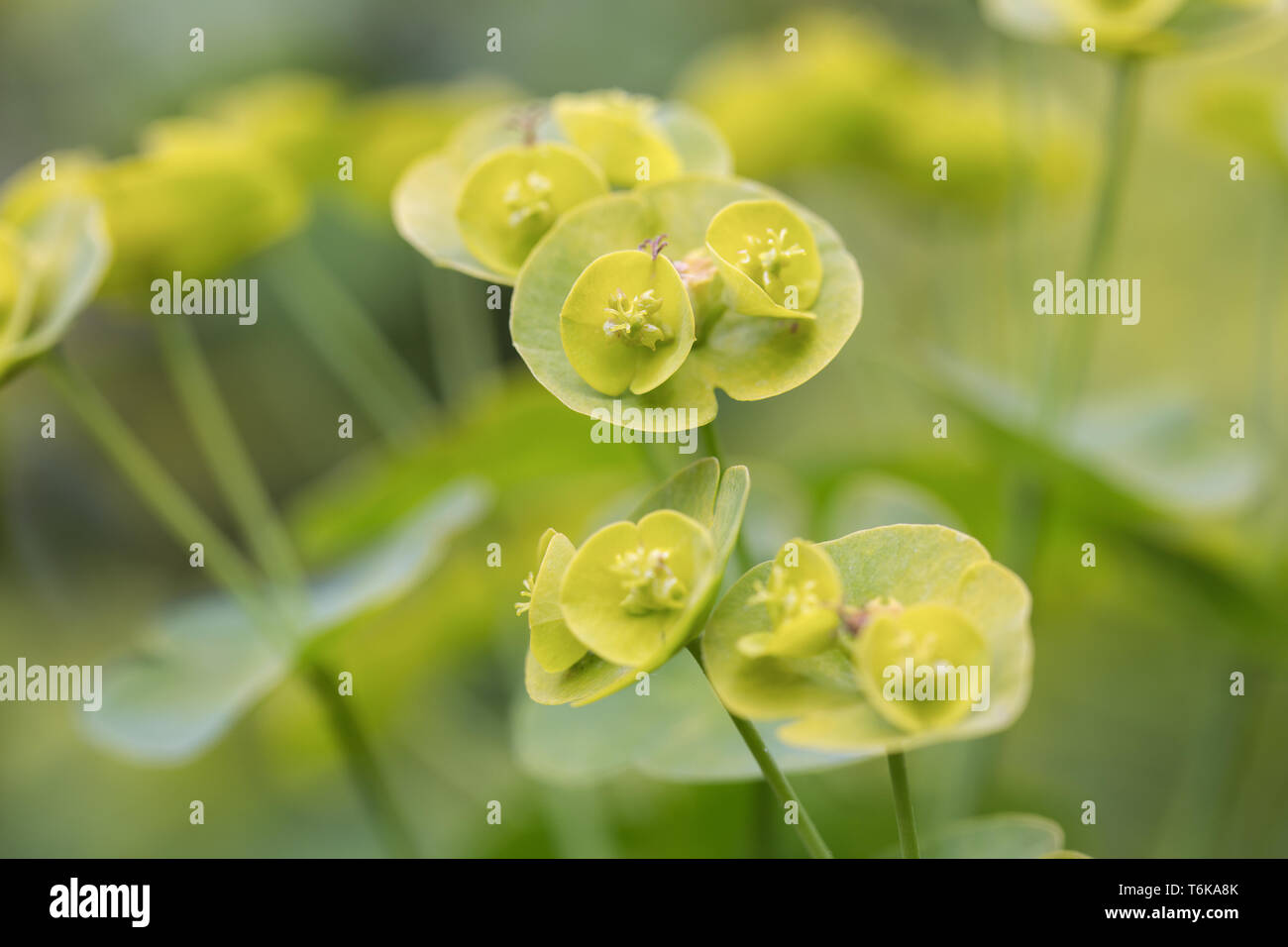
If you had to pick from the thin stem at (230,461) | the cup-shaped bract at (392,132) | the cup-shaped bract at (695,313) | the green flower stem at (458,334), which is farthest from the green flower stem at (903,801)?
the green flower stem at (458,334)

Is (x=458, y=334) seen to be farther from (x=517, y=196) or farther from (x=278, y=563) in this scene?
(x=517, y=196)

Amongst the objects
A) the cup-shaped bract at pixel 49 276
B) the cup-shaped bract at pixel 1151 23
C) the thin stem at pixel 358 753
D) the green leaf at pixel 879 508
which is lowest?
the thin stem at pixel 358 753

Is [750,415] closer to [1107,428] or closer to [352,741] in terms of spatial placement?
[1107,428]

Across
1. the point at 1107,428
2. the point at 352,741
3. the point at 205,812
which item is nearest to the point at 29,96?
the point at 205,812

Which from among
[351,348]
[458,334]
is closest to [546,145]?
[351,348]

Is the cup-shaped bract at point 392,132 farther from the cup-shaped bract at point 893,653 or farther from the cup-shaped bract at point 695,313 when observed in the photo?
the cup-shaped bract at point 893,653

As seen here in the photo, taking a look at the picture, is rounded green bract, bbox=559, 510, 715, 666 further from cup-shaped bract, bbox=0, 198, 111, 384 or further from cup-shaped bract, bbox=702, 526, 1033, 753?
cup-shaped bract, bbox=0, 198, 111, 384

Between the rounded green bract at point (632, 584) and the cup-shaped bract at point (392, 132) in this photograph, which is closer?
the rounded green bract at point (632, 584)
